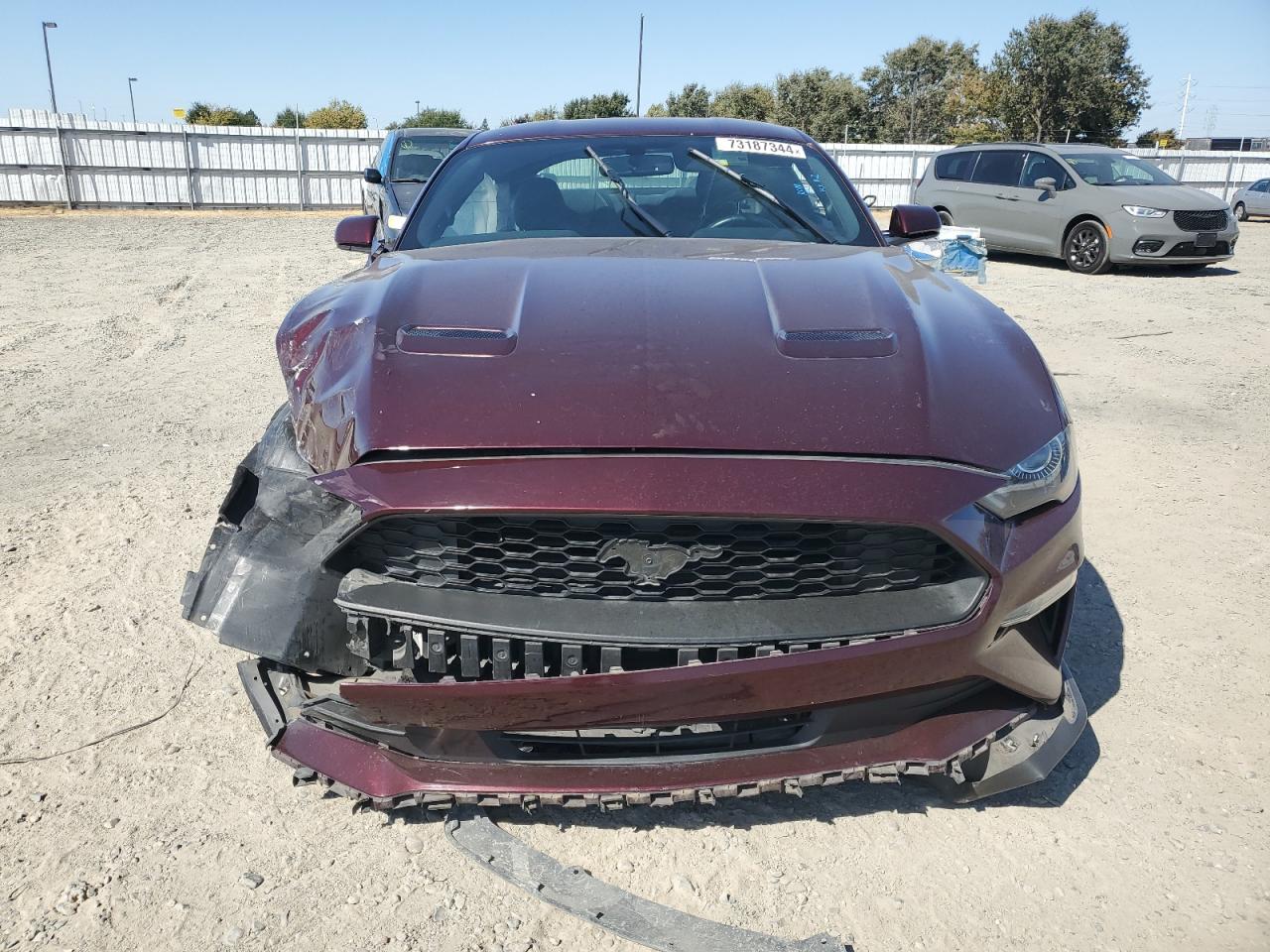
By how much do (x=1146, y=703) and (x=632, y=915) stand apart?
1.66 m

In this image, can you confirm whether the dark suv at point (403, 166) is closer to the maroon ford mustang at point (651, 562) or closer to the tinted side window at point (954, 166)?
the tinted side window at point (954, 166)

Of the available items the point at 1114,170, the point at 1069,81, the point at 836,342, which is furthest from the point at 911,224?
the point at 1069,81

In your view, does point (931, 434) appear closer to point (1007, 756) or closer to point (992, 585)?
point (992, 585)

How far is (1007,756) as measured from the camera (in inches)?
76.8

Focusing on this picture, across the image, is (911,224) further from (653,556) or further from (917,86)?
(917,86)

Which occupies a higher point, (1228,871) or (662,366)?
(662,366)

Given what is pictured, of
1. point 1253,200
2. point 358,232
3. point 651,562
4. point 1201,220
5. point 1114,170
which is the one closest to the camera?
point 651,562

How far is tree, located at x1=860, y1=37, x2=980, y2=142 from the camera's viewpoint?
4962cm

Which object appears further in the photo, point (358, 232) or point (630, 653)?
point (358, 232)

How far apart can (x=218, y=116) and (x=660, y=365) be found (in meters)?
63.7

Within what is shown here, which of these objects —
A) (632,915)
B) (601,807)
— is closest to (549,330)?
(601,807)

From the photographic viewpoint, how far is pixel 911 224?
3.53m

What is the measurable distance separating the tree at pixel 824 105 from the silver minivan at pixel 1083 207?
33261 millimetres

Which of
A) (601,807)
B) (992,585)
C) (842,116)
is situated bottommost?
(601,807)
